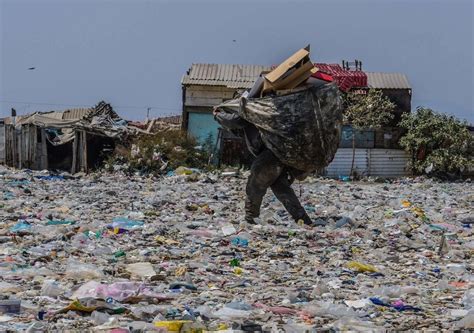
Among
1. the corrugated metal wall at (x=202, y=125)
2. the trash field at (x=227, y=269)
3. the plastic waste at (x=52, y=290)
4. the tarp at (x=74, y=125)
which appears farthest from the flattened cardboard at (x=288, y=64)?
the corrugated metal wall at (x=202, y=125)

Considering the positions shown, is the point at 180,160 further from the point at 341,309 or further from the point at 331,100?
the point at 341,309

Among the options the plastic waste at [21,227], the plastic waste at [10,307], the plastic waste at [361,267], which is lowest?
the plastic waste at [21,227]

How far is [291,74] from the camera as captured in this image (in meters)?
6.90

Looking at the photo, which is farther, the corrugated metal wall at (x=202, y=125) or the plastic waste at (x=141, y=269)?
the corrugated metal wall at (x=202, y=125)

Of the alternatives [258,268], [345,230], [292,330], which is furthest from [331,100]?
[292,330]

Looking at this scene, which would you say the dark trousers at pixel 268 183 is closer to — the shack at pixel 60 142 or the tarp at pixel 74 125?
the shack at pixel 60 142

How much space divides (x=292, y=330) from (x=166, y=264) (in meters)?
1.86

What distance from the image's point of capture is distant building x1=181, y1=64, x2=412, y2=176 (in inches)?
856

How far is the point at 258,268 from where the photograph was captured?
206 inches

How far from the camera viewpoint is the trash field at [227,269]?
361 cm

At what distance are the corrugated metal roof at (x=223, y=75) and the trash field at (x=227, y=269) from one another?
536 inches

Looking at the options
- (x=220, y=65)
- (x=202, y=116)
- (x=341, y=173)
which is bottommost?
(x=341, y=173)

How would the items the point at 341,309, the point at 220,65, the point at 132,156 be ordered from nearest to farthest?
the point at 341,309
the point at 132,156
the point at 220,65

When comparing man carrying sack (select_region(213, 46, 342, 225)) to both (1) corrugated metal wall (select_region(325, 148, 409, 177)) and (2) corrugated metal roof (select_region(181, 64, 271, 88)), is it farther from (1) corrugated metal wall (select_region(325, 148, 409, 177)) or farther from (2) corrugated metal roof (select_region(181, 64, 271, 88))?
(2) corrugated metal roof (select_region(181, 64, 271, 88))
